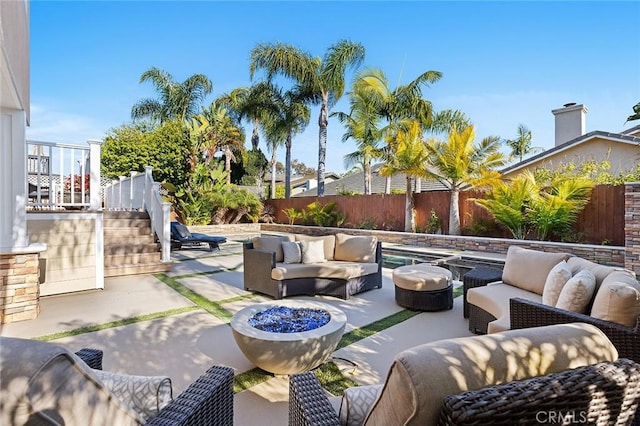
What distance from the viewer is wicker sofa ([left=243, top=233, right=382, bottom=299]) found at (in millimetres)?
5672

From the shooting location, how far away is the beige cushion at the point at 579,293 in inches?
113

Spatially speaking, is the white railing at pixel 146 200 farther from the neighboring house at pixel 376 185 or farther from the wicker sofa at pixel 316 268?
the neighboring house at pixel 376 185

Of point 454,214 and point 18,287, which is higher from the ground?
point 454,214

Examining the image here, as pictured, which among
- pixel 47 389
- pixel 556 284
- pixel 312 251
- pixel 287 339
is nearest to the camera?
pixel 47 389

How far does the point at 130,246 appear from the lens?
7941 millimetres

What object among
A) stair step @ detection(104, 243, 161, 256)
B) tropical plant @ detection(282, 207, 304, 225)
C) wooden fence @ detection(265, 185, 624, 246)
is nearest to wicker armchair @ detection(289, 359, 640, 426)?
stair step @ detection(104, 243, 161, 256)

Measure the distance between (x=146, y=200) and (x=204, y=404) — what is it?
8872 millimetres

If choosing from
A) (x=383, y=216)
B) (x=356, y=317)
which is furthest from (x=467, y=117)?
(x=356, y=317)

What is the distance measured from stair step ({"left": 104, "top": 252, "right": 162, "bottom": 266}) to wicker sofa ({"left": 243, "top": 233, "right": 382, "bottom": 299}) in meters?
3.00

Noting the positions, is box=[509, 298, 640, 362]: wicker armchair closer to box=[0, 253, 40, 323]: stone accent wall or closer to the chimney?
box=[0, 253, 40, 323]: stone accent wall

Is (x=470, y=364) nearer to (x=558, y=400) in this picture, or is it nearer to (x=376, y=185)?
(x=558, y=400)

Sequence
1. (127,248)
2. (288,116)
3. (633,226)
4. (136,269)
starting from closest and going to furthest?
1. (136,269)
2. (127,248)
3. (633,226)
4. (288,116)

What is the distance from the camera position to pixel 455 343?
123cm

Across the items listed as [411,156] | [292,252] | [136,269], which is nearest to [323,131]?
[411,156]
